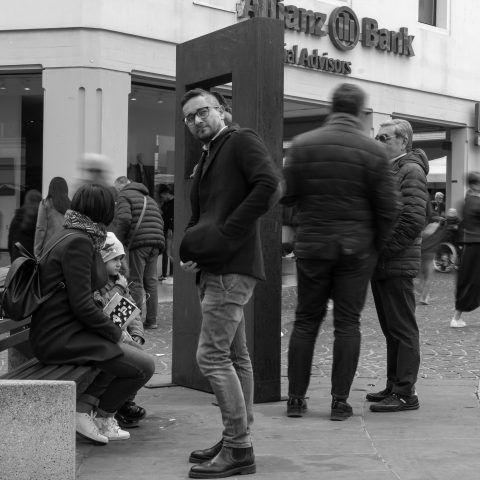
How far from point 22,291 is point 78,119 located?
987 cm

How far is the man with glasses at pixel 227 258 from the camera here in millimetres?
4672

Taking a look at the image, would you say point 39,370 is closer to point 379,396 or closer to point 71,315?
point 71,315

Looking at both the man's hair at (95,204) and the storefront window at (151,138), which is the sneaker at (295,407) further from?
the storefront window at (151,138)

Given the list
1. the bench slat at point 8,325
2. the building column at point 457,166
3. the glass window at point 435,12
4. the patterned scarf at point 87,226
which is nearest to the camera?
the patterned scarf at point 87,226

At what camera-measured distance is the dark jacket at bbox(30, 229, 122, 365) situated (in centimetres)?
501

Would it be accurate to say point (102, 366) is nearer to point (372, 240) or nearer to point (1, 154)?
point (372, 240)

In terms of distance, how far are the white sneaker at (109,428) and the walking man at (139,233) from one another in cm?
505

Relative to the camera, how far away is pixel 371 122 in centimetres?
1891

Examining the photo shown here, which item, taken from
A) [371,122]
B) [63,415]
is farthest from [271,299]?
[371,122]

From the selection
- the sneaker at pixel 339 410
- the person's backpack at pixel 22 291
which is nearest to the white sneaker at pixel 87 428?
the person's backpack at pixel 22 291

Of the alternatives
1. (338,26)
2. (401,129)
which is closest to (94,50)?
(338,26)

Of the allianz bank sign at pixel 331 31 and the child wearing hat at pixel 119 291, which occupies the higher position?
the allianz bank sign at pixel 331 31

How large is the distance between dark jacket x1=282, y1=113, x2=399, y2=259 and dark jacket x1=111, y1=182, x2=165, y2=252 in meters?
4.94

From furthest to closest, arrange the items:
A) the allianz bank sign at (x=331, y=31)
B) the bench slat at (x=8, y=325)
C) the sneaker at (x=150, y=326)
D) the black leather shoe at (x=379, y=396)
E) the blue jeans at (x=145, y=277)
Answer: the allianz bank sign at (x=331, y=31) → the sneaker at (x=150, y=326) → the blue jeans at (x=145, y=277) → the black leather shoe at (x=379, y=396) → the bench slat at (x=8, y=325)
